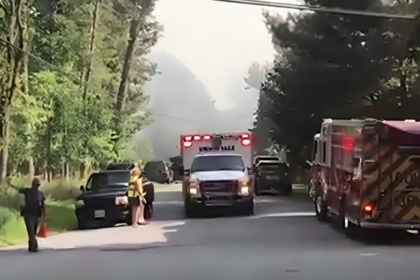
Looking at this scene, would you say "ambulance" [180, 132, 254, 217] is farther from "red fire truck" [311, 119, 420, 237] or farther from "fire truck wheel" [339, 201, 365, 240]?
"red fire truck" [311, 119, 420, 237]

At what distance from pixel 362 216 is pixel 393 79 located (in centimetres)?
1855

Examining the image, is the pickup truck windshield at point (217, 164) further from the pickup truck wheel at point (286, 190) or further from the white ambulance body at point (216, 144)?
the pickup truck wheel at point (286, 190)

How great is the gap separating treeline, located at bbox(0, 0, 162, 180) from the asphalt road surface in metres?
8.78

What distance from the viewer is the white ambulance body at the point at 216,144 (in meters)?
30.0

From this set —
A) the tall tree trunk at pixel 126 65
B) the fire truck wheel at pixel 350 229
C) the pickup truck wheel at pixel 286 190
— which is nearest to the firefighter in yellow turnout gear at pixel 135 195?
the fire truck wheel at pixel 350 229

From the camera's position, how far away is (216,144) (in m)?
30.1

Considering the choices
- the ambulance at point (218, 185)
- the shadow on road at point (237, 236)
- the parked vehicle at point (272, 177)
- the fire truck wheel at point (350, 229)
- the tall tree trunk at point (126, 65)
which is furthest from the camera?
the tall tree trunk at point (126, 65)

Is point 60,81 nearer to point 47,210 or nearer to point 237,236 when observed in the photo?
point 47,210

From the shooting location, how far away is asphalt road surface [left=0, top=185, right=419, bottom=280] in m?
12.9

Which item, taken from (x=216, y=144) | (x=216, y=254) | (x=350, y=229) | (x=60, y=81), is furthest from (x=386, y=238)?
→ (x=60, y=81)

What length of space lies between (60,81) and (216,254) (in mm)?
19611

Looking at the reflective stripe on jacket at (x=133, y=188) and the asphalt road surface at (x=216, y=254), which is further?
the reflective stripe on jacket at (x=133, y=188)

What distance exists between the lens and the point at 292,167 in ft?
147

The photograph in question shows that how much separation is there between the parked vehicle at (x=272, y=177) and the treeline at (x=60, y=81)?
25.3 ft
